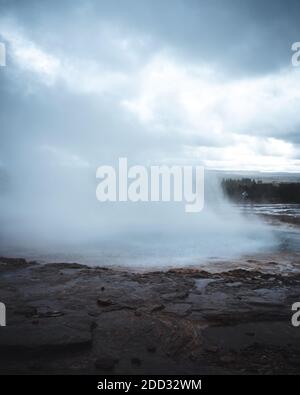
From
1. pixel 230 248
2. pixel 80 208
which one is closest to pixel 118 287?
pixel 230 248

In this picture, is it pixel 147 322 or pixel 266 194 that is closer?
pixel 147 322

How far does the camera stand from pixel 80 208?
20953 millimetres

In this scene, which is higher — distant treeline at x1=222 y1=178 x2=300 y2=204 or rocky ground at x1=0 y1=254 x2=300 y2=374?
distant treeline at x1=222 y1=178 x2=300 y2=204

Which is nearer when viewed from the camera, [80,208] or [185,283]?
[185,283]

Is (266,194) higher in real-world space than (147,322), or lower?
higher

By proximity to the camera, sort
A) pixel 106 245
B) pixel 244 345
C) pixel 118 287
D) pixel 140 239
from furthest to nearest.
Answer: pixel 140 239 < pixel 106 245 < pixel 118 287 < pixel 244 345

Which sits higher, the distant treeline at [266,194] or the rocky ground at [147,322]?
the distant treeline at [266,194]

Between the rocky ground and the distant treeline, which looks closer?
the rocky ground

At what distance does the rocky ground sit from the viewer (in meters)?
4.41

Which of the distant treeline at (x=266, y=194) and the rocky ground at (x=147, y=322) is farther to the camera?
the distant treeline at (x=266, y=194)

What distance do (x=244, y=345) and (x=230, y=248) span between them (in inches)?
274

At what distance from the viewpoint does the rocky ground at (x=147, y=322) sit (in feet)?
14.5

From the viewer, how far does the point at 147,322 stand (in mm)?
5492
